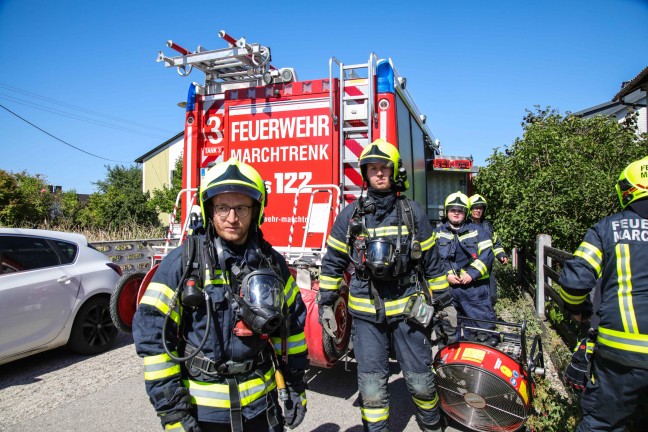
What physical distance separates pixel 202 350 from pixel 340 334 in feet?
7.56

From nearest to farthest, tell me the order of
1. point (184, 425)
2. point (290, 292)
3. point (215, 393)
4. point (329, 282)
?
point (184, 425) → point (215, 393) → point (290, 292) → point (329, 282)

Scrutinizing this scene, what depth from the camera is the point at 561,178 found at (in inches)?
283

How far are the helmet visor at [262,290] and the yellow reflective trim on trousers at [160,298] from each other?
0.31 meters

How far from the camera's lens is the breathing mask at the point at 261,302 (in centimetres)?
184

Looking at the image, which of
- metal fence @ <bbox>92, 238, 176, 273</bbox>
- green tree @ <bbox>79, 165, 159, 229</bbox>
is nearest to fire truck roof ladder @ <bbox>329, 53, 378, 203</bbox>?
metal fence @ <bbox>92, 238, 176, 273</bbox>

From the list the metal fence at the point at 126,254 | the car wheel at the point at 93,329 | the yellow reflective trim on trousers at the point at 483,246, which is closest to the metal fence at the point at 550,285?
the yellow reflective trim on trousers at the point at 483,246

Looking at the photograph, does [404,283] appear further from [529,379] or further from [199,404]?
[199,404]

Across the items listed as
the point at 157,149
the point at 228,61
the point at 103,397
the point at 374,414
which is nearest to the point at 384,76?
the point at 228,61

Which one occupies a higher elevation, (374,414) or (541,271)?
(541,271)

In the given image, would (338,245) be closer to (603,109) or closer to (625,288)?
(625,288)

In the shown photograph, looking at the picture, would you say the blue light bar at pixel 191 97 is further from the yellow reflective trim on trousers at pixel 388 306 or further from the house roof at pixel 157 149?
the house roof at pixel 157 149

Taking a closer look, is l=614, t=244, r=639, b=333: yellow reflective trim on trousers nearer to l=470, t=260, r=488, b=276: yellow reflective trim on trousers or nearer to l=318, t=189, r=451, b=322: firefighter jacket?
l=318, t=189, r=451, b=322: firefighter jacket

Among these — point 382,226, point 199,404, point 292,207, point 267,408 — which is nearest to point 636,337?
point 382,226

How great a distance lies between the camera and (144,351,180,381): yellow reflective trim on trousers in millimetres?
1765
